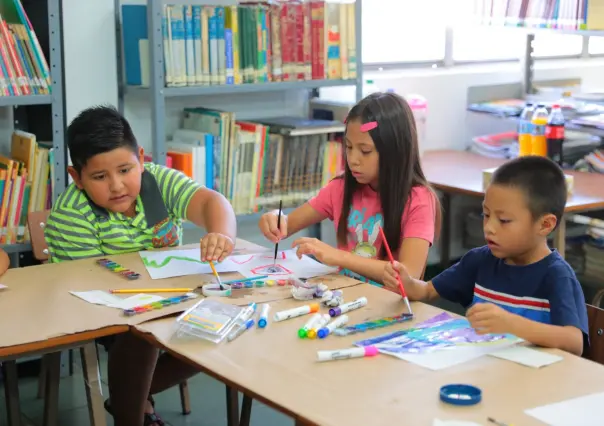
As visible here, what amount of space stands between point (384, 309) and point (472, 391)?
518 mm

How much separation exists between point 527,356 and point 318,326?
0.42 m

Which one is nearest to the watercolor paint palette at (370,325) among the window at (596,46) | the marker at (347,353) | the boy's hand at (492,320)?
the marker at (347,353)

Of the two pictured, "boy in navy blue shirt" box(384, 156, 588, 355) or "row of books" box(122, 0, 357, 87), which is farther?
"row of books" box(122, 0, 357, 87)

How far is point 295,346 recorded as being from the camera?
1760mm

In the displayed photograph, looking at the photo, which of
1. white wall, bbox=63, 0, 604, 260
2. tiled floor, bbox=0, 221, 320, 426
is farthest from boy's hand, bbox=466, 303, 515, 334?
white wall, bbox=63, 0, 604, 260

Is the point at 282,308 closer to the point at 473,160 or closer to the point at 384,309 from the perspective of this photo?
the point at 384,309

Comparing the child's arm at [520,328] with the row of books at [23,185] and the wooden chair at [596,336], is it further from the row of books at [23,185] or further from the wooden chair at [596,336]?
the row of books at [23,185]

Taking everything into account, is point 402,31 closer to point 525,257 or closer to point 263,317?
point 525,257

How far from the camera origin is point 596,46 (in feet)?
17.1

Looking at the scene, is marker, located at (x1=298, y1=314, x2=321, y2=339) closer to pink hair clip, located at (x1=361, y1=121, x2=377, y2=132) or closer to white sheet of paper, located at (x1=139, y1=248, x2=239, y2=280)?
white sheet of paper, located at (x1=139, y1=248, x2=239, y2=280)

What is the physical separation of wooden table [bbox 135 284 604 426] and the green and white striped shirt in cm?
70

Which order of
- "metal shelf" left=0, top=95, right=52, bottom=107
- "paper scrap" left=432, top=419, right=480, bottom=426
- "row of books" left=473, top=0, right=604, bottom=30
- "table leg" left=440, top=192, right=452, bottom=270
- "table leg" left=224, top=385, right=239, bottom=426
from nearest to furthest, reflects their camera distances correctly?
"paper scrap" left=432, top=419, right=480, bottom=426, "table leg" left=224, top=385, right=239, bottom=426, "metal shelf" left=0, top=95, right=52, bottom=107, "row of books" left=473, top=0, right=604, bottom=30, "table leg" left=440, top=192, right=452, bottom=270

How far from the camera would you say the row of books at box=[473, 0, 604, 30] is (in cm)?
387

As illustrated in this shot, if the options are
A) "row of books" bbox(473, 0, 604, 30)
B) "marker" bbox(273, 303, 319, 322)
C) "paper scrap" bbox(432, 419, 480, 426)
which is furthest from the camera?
"row of books" bbox(473, 0, 604, 30)
